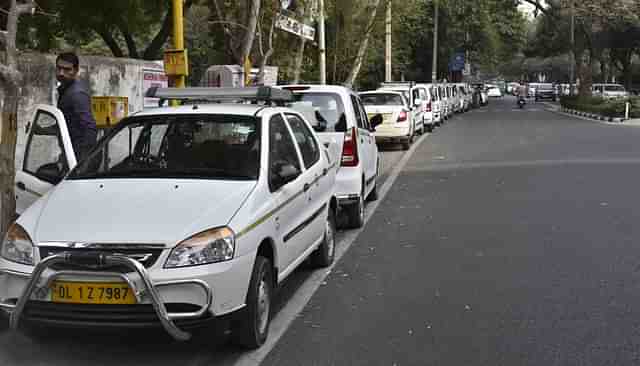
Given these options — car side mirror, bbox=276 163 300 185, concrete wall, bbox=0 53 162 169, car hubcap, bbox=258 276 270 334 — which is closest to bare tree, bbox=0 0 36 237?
concrete wall, bbox=0 53 162 169

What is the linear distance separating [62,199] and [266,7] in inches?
537

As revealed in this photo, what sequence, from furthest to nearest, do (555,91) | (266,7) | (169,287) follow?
1. (555,91)
2. (266,7)
3. (169,287)

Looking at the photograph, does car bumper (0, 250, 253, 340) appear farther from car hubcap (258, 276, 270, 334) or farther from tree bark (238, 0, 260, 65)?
tree bark (238, 0, 260, 65)

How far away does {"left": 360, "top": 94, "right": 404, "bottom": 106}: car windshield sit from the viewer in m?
21.8

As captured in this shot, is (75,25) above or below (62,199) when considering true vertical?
above

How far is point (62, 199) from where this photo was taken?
5473 mm

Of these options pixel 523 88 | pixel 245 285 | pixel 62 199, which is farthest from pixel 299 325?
pixel 523 88

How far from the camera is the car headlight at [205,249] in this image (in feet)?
15.8

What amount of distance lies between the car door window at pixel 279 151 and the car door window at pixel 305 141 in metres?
0.19

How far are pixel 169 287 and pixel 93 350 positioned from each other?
3.13ft

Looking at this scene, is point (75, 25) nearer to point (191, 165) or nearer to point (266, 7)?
point (266, 7)

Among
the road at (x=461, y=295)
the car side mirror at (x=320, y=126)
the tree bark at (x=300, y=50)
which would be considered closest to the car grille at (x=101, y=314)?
the road at (x=461, y=295)

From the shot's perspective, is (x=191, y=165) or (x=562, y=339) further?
(x=191, y=165)

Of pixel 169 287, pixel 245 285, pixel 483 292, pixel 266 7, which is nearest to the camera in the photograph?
pixel 169 287
